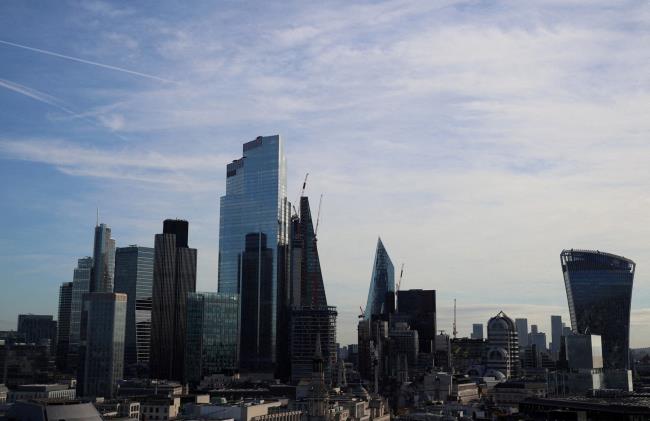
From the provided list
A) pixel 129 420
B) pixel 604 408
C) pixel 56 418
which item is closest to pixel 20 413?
pixel 56 418

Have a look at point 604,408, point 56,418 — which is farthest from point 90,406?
point 604,408

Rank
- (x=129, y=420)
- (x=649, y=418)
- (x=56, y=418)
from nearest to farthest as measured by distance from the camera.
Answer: (x=56, y=418) < (x=129, y=420) < (x=649, y=418)

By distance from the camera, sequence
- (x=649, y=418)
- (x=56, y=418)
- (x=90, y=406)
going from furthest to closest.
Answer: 1. (x=649, y=418)
2. (x=90, y=406)
3. (x=56, y=418)

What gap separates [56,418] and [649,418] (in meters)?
Answer: 136

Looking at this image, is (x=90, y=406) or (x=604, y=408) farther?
(x=604, y=408)

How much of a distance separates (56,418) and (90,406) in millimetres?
9174

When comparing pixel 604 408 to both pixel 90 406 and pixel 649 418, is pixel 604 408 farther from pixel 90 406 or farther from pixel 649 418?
pixel 90 406

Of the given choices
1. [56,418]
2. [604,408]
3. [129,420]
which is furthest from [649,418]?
[56,418]

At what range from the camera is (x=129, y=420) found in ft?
551

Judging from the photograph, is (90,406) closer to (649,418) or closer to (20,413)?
(20,413)

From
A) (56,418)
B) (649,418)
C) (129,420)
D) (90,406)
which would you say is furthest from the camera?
(649,418)

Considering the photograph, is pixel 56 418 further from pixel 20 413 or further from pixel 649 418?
pixel 649 418

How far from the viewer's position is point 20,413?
13212 cm

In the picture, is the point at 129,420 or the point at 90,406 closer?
the point at 90,406
